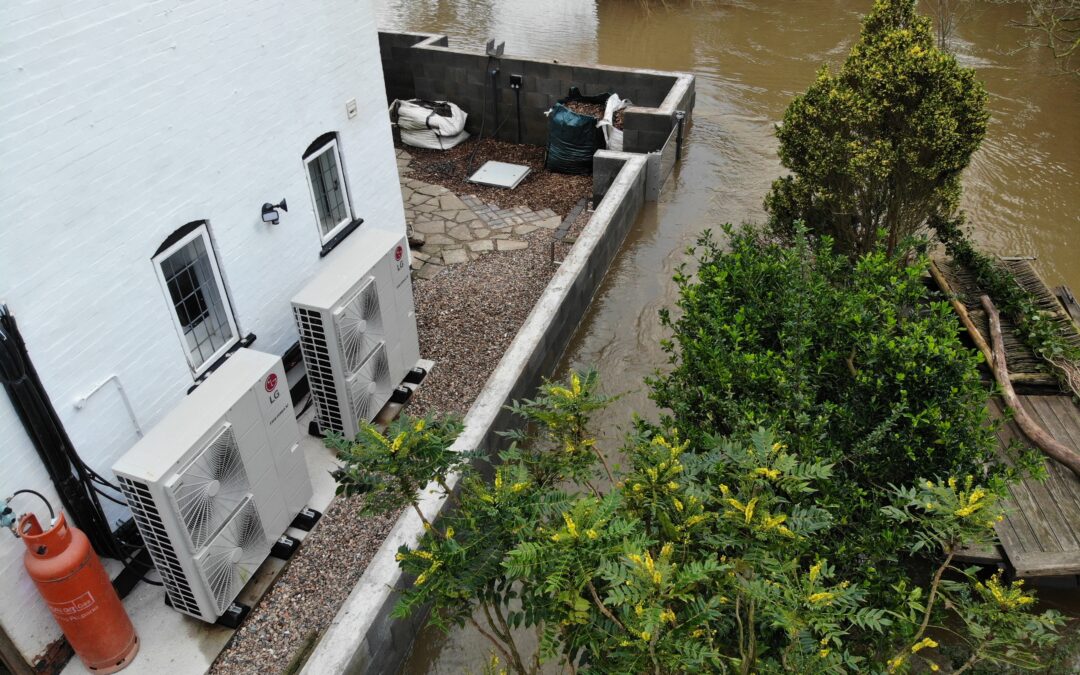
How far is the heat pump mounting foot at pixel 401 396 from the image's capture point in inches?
301

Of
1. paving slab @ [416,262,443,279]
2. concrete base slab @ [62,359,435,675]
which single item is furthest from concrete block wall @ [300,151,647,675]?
paving slab @ [416,262,443,279]

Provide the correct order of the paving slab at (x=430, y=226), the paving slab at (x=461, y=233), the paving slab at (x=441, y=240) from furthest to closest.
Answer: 1. the paving slab at (x=430, y=226)
2. the paving slab at (x=461, y=233)
3. the paving slab at (x=441, y=240)

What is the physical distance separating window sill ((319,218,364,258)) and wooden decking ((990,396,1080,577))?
20.8ft

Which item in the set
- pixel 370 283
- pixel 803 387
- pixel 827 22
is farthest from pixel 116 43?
pixel 827 22

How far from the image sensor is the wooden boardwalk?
536cm

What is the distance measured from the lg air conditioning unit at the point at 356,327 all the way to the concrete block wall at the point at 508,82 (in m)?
6.69

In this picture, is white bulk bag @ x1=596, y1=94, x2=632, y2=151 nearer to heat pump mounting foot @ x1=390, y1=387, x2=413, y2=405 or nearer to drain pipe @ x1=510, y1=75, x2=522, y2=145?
drain pipe @ x1=510, y1=75, x2=522, y2=145

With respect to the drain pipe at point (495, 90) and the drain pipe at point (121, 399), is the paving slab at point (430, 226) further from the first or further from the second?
the drain pipe at point (121, 399)

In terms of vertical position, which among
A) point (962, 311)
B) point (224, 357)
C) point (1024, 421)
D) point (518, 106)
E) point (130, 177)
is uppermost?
point (130, 177)

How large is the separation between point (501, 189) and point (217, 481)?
759cm

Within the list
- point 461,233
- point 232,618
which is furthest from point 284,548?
point 461,233

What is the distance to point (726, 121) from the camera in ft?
46.2

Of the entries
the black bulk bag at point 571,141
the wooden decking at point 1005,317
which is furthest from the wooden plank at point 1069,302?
the black bulk bag at point 571,141

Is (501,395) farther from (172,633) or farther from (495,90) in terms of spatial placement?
(495,90)
